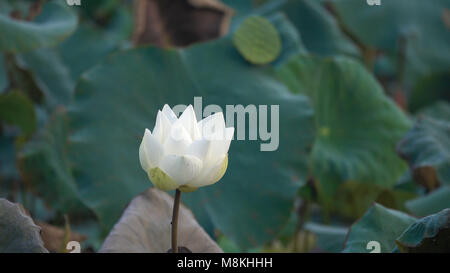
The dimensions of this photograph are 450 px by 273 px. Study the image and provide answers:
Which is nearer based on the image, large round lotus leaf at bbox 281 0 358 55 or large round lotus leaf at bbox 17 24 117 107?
large round lotus leaf at bbox 17 24 117 107

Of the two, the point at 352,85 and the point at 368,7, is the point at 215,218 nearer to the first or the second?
the point at 352,85

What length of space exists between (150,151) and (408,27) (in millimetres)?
1585

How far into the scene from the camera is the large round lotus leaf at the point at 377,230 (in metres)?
0.91

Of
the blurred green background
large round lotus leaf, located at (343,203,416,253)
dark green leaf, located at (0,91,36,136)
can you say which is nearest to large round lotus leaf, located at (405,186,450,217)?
the blurred green background

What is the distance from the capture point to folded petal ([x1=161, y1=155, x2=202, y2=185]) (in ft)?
2.30

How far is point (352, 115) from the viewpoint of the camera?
5.26 ft

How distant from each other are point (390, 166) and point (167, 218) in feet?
2.71

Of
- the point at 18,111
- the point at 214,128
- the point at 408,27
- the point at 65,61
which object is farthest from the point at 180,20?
the point at 214,128

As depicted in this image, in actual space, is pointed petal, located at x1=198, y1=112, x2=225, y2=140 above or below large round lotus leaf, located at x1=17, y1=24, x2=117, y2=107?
above

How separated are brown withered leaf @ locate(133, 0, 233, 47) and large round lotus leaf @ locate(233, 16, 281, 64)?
0.29m

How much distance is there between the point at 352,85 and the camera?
1611mm

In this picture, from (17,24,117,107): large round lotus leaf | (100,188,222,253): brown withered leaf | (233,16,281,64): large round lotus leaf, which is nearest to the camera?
(100,188,222,253): brown withered leaf

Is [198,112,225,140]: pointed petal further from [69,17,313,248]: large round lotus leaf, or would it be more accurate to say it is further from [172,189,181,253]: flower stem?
[69,17,313,248]: large round lotus leaf

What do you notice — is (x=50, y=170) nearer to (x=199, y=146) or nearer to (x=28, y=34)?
(x=28, y=34)
